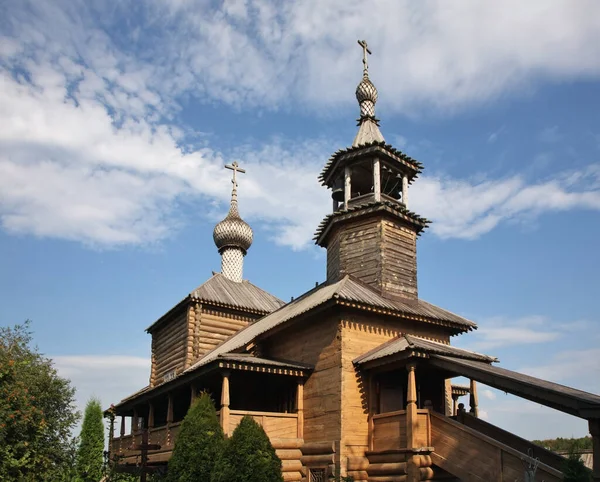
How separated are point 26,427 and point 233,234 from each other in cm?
1541

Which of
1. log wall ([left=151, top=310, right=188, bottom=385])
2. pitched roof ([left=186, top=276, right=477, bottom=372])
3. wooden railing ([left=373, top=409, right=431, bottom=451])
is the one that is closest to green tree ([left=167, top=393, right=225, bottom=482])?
pitched roof ([left=186, top=276, right=477, bottom=372])

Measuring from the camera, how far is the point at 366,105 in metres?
24.0

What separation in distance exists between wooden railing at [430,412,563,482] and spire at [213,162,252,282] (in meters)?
18.8

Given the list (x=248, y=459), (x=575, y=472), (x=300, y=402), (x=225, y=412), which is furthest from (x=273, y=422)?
(x=575, y=472)

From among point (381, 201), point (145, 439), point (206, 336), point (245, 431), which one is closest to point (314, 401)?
point (245, 431)

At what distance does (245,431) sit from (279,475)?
4.46ft

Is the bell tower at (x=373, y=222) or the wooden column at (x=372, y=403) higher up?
the bell tower at (x=373, y=222)

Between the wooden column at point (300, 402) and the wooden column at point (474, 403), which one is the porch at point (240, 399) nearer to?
the wooden column at point (300, 402)

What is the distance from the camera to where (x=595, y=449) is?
1095cm

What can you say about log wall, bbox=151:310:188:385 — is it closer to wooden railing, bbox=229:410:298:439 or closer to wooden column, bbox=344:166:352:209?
wooden column, bbox=344:166:352:209

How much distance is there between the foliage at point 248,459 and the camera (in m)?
14.0

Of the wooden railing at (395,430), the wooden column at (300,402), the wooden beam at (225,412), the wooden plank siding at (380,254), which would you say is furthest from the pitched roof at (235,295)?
the wooden railing at (395,430)

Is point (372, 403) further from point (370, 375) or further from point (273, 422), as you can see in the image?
point (273, 422)

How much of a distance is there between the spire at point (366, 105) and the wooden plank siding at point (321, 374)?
838cm
